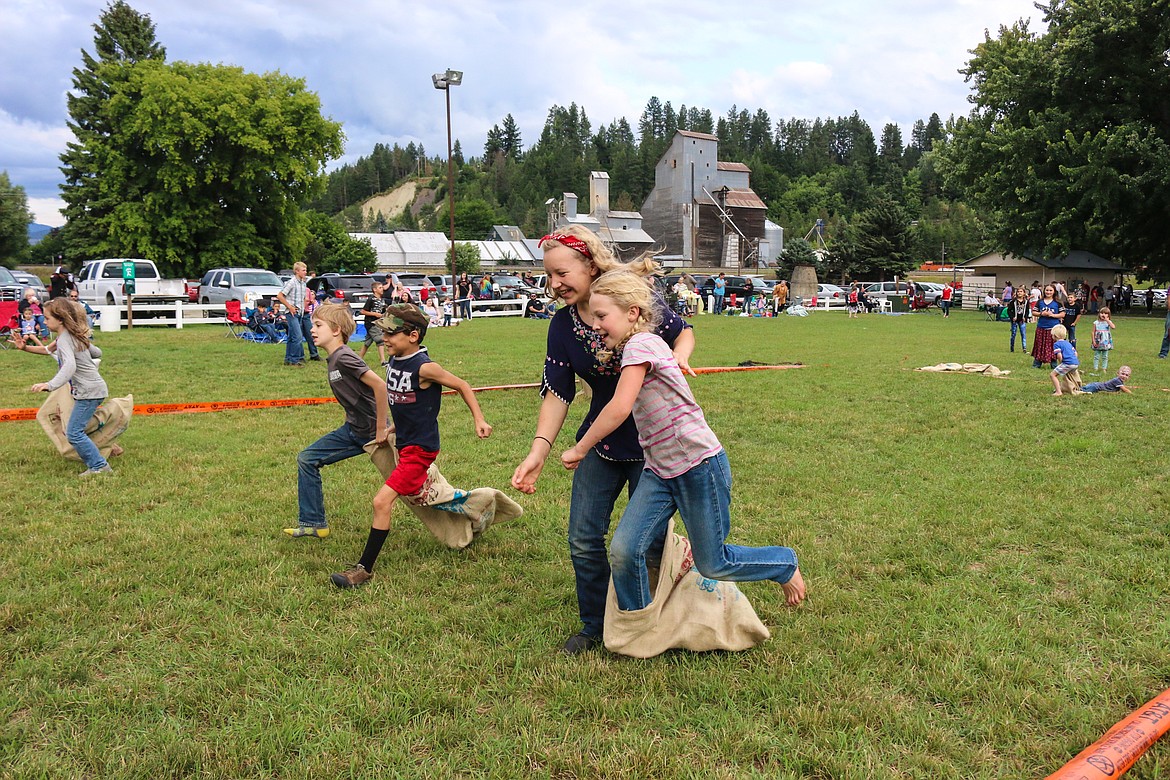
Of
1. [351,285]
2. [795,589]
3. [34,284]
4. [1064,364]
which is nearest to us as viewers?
[795,589]

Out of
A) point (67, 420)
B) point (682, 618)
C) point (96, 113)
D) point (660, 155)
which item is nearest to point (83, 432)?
point (67, 420)

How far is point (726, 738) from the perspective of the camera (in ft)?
9.77

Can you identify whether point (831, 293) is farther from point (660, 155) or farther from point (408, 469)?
point (660, 155)

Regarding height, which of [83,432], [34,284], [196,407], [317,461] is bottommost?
[196,407]

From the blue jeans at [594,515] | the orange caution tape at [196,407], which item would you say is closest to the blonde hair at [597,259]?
the blue jeans at [594,515]

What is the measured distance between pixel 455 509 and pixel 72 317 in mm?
4064

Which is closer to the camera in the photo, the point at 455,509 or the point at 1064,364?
the point at 455,509

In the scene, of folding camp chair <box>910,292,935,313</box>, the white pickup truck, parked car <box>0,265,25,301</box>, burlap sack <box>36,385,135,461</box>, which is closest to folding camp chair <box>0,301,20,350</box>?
parked car <box>0,265,25,301</box>

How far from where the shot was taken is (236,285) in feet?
89.9

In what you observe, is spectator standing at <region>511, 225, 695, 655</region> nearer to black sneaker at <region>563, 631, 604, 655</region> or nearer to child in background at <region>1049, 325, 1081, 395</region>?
black sneaker at <region>563, 631, 604, 655</region>

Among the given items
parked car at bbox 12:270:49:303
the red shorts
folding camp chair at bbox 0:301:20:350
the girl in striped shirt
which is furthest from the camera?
parked car at bbox 12:270:49:303

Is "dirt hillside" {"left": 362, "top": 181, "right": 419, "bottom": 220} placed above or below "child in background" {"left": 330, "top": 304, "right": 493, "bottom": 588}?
above

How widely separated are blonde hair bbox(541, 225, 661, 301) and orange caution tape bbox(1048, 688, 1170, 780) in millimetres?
2387

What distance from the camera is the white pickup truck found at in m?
26.9
